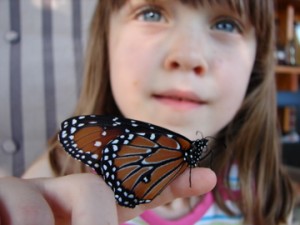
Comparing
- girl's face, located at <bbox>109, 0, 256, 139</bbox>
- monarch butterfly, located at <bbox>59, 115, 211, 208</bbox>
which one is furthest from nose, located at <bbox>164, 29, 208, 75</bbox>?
monarch butterfly, located at <bbox>59, 115, 211, 208</bbox>

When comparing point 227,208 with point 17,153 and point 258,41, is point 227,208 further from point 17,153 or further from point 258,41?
point 17,153

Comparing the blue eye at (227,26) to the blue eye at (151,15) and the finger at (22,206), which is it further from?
the finger at (22,206)

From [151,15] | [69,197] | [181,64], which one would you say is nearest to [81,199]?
[69,197]

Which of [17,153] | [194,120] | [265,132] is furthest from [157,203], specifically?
[17,153]

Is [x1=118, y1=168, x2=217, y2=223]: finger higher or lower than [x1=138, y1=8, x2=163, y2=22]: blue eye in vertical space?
lower

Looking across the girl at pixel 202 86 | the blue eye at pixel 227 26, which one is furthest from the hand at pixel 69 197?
the blue eye at pixel 227 26

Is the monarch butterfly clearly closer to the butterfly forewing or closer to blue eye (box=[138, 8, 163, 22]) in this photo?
the butterfly forewing
